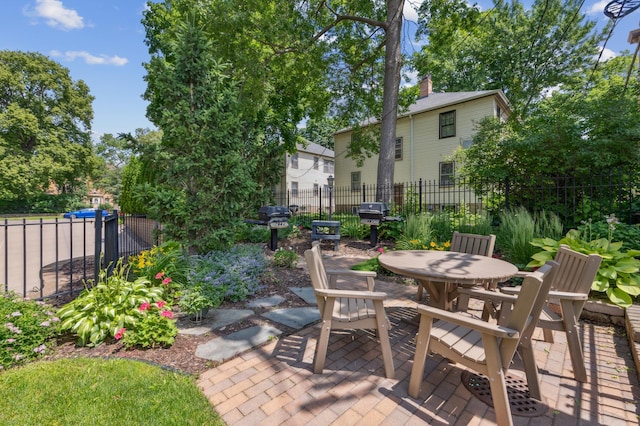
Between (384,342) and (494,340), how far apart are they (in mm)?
808

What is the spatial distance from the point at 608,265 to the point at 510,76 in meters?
20.9

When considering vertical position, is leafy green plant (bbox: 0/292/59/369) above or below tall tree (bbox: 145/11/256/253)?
below

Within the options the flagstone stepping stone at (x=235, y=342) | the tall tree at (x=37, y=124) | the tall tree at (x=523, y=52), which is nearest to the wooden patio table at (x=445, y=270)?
the flagstone stepping stone at (x=235, y=342)

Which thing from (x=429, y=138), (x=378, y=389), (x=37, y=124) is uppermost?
(x=37, y=124)

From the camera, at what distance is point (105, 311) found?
2.69 m

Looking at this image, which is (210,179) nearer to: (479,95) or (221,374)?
(221,374)

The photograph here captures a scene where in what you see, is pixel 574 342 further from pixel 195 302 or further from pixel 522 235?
pixel 195 302

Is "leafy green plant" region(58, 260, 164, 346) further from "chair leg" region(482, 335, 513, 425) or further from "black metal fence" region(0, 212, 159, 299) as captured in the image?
"chair leg" region(482, 335, 513, 425)

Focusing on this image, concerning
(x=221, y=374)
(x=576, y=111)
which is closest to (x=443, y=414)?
(x=221, y=374)

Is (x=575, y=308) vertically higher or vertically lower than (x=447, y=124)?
lower

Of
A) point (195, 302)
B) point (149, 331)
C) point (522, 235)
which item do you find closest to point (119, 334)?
point (149, 331)

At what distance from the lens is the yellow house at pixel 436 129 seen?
13.9 meters

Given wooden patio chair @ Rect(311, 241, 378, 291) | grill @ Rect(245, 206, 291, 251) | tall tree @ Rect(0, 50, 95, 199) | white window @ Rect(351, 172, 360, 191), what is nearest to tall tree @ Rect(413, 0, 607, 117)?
white window @ Rect(351, 172, 360, 191)

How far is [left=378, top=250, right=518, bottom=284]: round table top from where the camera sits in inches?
92.1
